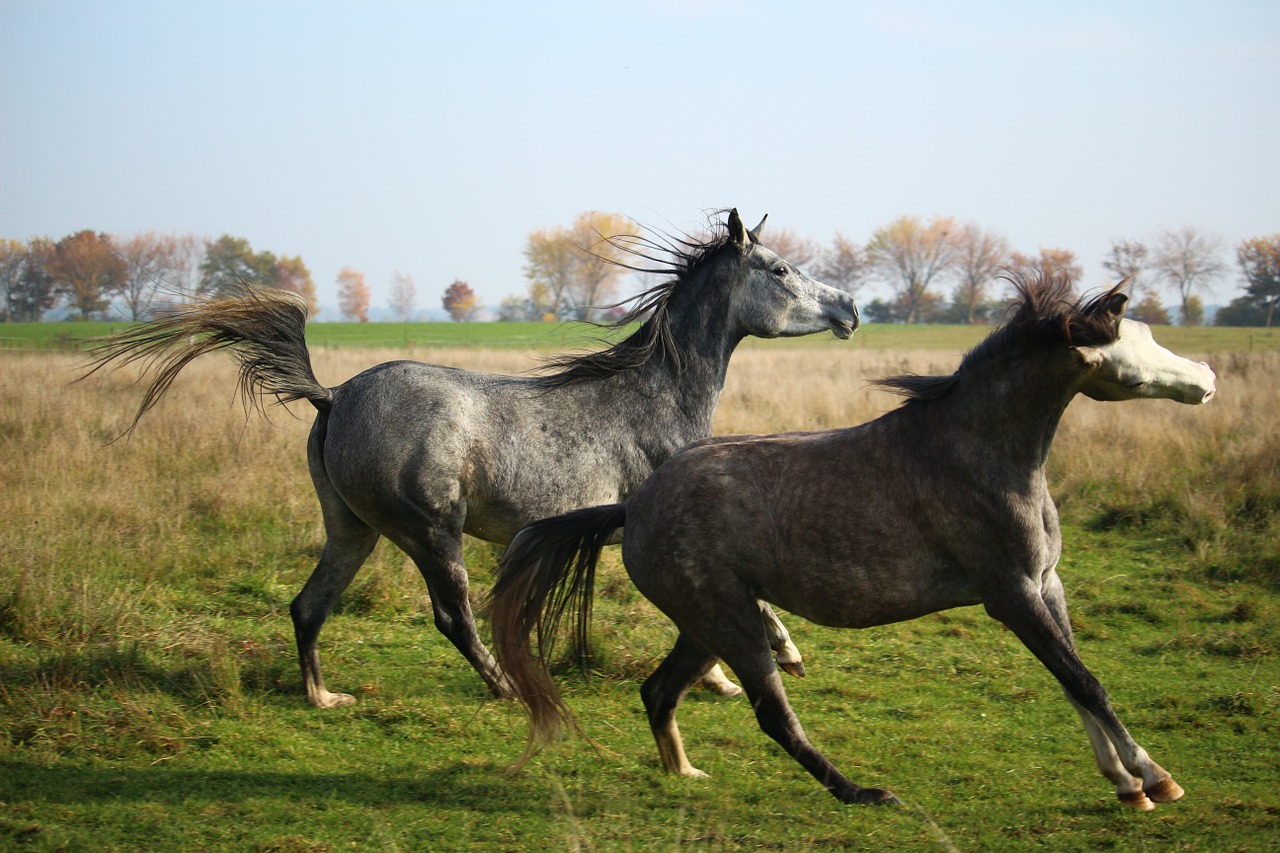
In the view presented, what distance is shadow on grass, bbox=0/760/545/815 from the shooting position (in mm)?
3904

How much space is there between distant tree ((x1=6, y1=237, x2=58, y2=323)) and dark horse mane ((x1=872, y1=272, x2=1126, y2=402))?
195 ft

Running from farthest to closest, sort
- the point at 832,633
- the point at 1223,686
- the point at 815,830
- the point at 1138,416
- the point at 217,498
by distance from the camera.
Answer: the point at 1138,416 → the point at 217,498 → the point at 832,633 → the point at 1223,686 → the point at 815,830

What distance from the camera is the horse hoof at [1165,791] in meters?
3.42

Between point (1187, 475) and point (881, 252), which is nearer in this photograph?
point (1187, 475)

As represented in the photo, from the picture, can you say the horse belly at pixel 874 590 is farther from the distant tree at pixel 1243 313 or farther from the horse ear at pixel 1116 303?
the distant tree at pixel 1243 313

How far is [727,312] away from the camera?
19.0 ft

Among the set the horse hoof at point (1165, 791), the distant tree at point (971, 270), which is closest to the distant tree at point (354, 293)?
the distant tree at point (971, 270)

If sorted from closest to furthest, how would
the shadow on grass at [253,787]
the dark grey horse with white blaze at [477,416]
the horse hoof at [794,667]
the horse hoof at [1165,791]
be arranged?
the horse hoof at [1165,791] < the shadow on grass at [253,787] < the dark grey horse with white blaze at [477,416] < the horse hoof at [794,667]

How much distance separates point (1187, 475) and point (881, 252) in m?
77.8

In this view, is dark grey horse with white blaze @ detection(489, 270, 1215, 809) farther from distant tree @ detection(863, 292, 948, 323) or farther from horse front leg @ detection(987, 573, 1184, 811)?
distant tree @ detection(863, 292, 948, 323)

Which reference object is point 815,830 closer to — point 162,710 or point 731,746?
point 731,746

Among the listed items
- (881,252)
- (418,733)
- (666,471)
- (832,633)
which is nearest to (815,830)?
(666,471)

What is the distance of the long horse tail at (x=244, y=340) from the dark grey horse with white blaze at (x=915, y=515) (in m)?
2.35

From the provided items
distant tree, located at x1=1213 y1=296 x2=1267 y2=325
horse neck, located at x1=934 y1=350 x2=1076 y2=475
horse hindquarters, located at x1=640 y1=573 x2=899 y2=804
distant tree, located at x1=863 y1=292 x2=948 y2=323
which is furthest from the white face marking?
distant tree, located at x1=863 y1=292 x2=948 y2=323
